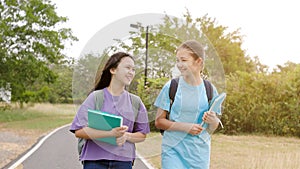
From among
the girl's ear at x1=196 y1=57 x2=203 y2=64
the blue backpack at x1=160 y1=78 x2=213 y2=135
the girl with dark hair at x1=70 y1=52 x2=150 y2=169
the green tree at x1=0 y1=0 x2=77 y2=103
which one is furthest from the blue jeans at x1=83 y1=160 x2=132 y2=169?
the green tree at x1=0 y1=0 x2=77 y2=103

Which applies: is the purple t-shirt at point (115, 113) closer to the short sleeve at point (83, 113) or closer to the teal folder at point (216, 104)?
the short sleeve at point (83, 113)

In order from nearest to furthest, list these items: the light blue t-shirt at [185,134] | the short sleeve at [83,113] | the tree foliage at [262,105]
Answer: the short sleeve at [83,113] < the light blue t-shirt at [185,134] < the tree foliage at [262,105]

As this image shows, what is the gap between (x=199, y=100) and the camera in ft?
12.9

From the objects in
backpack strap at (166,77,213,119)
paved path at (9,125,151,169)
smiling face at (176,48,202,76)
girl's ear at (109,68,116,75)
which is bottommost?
paved path at (9,125,151,169)

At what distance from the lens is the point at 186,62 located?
3912 mm

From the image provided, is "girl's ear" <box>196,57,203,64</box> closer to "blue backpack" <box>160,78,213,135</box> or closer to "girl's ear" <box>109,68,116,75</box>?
"blue backpack" <box>160,78,213,135</box>

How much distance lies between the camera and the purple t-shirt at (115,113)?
3707 mm

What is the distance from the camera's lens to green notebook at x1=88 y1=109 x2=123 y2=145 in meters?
3.42

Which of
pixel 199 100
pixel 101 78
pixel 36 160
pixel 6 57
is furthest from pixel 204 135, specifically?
pixel 6 57

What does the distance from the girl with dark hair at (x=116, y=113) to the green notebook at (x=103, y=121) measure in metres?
0.10

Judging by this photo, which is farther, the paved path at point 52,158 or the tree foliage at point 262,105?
the tree foliage at point 262,105

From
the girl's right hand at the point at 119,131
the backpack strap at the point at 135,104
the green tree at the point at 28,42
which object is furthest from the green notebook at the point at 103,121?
the green tree at the point at 28,42

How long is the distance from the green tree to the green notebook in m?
27.2

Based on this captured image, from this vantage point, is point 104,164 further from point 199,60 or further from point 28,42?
point 28,42
